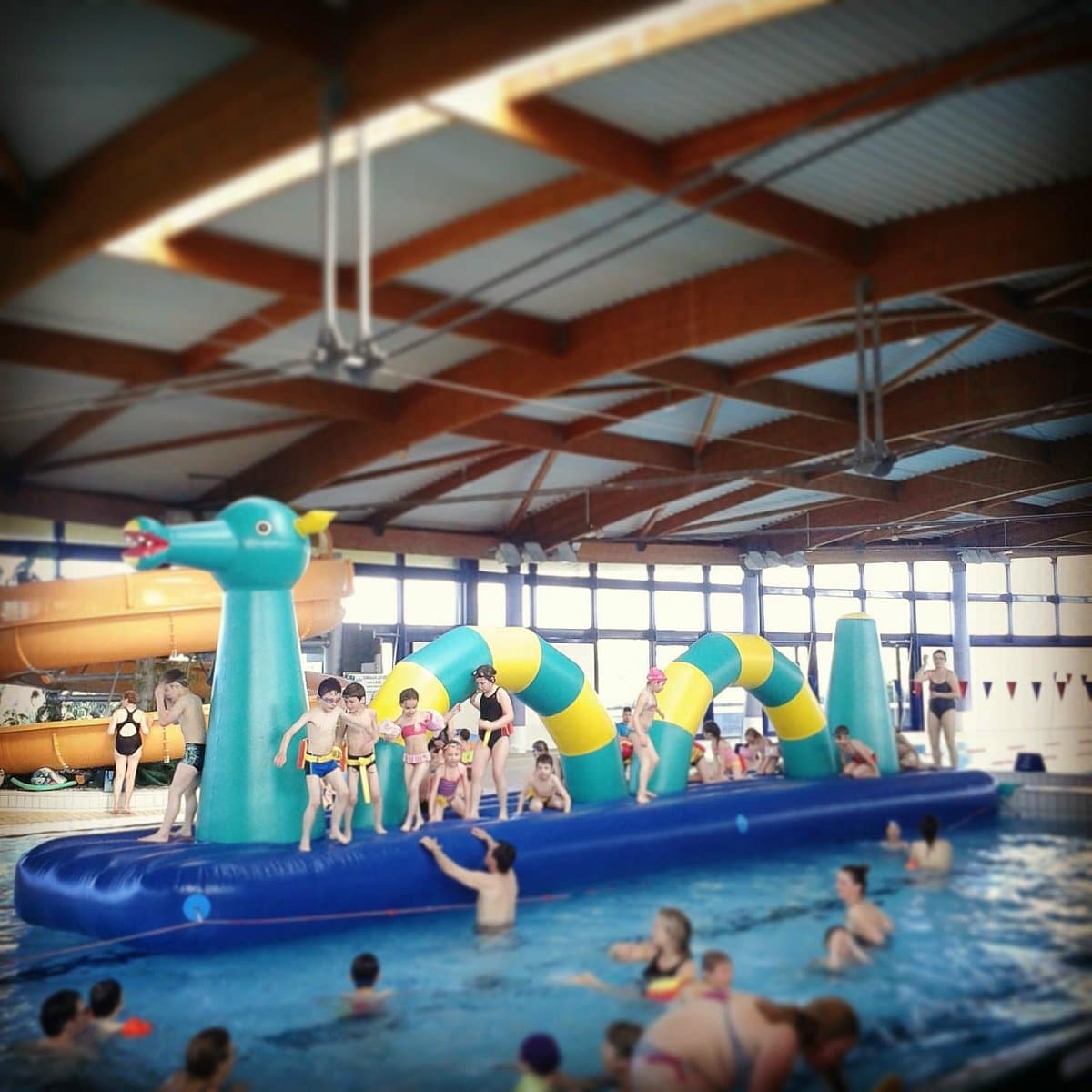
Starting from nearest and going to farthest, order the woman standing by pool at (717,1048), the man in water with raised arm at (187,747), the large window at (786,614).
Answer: the woman standing by pool at (717,1048), the man in water with raised arm at (187,747), the large window at (786,614)

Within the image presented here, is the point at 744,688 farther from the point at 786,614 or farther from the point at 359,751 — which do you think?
the point at 786,614

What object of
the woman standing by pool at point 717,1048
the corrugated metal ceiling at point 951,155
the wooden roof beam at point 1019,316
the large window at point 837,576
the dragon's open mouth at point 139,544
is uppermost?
the corrugated metal ceiling at point 951,155

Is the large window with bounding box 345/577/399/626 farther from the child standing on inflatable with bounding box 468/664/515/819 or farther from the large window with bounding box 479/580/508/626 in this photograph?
the child standing on inflatable with bounding box 468/664/515/819

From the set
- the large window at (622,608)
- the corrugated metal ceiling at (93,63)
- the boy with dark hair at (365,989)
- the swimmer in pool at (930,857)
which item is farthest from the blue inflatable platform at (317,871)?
the large window at (622,608)

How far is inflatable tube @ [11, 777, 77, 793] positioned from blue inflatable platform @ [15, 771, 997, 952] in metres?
5.08

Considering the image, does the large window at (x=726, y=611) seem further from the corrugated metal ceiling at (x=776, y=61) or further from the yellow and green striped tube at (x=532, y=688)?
the corrugated metal ceiling at (x=776, y=61)

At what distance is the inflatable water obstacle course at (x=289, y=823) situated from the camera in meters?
6.23

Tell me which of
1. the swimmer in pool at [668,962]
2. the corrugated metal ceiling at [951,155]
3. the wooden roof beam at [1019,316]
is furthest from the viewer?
the wooden roof beam at [1019,316]

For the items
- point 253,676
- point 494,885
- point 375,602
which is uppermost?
point 375,602

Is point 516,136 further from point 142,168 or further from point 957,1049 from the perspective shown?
point 957,1049

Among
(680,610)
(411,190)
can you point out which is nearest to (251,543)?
(411,190)

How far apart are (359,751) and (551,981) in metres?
2.08

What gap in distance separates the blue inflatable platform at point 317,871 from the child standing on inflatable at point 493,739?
0.34 metres

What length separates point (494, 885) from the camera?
6777mm
